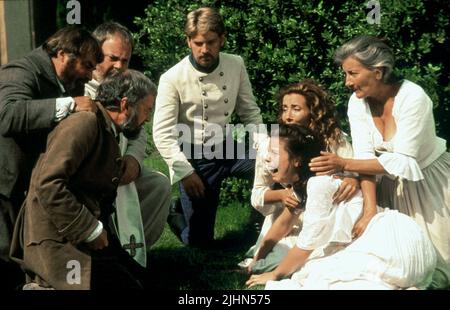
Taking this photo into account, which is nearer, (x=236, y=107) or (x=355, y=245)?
(x=355, y=245)

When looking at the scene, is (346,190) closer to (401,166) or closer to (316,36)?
(401,166)

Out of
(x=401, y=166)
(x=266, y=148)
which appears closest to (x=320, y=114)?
(x=266, y=148)

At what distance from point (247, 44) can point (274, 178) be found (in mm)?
1565

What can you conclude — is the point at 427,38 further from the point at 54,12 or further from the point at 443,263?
the point at 54,12

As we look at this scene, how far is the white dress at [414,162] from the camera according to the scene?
205 inches

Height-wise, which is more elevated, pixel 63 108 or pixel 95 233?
pixel 63 108

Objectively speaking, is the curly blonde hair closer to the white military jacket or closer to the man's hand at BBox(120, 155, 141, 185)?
the white military jacket

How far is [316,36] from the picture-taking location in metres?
6.52

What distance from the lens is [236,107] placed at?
642cm

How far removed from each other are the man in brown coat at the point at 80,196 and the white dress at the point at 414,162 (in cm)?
156

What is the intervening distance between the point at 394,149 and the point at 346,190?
1.31ft

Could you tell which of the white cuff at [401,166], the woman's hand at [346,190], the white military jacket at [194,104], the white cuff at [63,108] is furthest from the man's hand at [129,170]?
the white cuff at [401,166]

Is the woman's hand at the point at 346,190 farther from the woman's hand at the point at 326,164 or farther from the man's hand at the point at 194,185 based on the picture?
the man's hand at the point at 194,185
